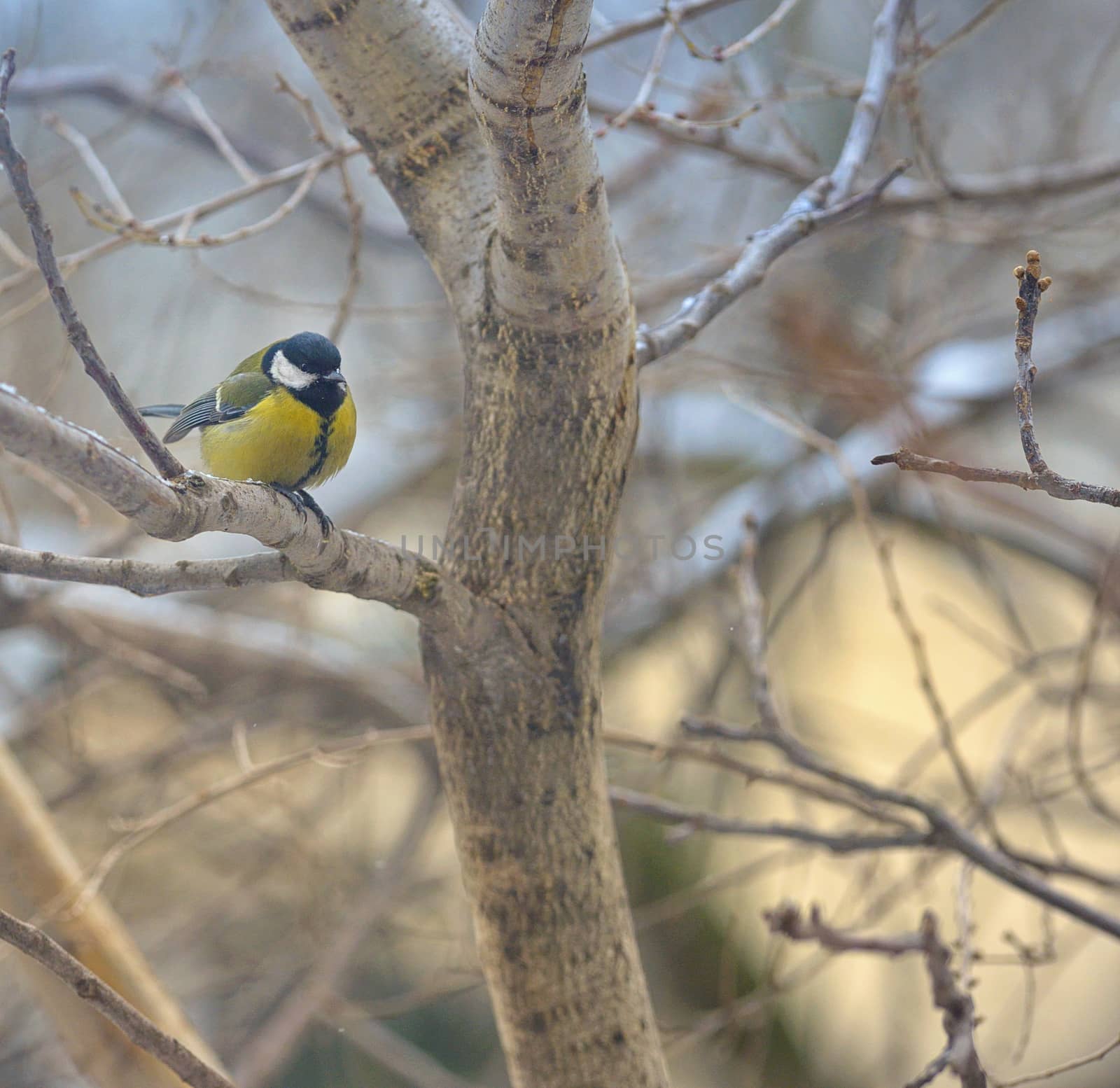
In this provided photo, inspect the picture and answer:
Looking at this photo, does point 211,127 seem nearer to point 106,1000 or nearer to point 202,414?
point 202,414

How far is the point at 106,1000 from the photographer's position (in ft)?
2.69

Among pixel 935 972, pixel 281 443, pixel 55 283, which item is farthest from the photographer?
pixel 281 443

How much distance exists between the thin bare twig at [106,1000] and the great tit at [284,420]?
465 mm

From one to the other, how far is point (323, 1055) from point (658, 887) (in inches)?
40.6

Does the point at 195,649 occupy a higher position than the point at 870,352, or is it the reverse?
the point at 870,352

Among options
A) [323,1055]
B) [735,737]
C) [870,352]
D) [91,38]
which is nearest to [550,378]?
[735,737]

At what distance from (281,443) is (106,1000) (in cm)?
55

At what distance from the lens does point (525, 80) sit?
29.4 inches

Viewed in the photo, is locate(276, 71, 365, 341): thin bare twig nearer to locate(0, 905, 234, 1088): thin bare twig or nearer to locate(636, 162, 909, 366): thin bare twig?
locate(636, 162, 909, 366): thin bare twig

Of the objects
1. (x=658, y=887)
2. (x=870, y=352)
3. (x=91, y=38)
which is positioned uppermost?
(x=91, y=38)

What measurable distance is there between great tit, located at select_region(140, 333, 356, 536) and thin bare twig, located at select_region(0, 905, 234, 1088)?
465mm

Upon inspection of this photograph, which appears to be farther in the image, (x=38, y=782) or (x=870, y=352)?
(x=38, y=782)

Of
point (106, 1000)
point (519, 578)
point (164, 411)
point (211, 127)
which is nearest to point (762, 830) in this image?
point (519, 578)

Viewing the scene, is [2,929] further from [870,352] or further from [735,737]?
[870,352]
